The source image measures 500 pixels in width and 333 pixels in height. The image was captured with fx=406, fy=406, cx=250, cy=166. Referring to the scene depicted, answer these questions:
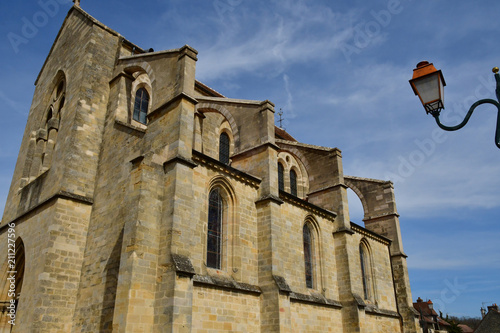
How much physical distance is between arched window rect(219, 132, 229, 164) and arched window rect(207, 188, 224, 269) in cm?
497

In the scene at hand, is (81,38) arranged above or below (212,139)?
above

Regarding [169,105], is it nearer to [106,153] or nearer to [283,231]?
[106,153]

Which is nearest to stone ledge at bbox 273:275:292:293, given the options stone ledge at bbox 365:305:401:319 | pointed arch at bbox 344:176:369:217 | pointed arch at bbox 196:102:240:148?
pointed arch at bbox 196:102:240:148

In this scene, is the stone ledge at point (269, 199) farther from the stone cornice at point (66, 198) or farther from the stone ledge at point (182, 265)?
the stone cornice at point (66, 198)

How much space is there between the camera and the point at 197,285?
10625 millimetres

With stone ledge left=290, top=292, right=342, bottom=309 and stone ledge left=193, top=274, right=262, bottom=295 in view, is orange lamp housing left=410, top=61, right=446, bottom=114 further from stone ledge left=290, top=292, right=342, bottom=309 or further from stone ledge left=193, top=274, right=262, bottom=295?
stone ledge left=290, top=292, right=342, bottom=309

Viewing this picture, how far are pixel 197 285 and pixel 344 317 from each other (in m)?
7.79

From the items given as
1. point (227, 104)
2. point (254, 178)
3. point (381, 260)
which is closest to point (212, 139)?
point (227, 104)

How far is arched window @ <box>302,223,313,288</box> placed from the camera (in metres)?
15.6

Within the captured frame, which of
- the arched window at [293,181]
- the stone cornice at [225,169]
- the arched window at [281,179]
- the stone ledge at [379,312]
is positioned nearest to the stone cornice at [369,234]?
the arched window at [293,181]

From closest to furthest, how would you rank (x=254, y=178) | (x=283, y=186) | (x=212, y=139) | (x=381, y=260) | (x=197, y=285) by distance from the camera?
(x=197, y=285) < (x=254, y=178) < (x=212, y=139) < (x=283, y=186) < (x=381, y=260)

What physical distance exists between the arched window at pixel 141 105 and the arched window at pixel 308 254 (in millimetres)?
7673

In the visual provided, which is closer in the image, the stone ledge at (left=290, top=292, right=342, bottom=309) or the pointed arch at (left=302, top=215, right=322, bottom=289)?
A: the stone ledge at (left=290, top=292, right=342, bottom=309)

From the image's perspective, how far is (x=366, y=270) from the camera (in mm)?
19688
